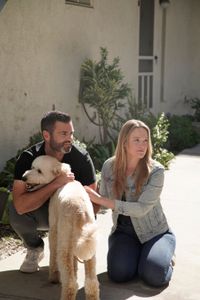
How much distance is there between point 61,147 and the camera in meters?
4.21

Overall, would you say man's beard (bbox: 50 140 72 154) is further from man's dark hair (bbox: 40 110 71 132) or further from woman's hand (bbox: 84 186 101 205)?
woman's hand (bbox: 84 186 101 205)

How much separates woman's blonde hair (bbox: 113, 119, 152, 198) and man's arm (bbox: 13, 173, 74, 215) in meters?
0.55

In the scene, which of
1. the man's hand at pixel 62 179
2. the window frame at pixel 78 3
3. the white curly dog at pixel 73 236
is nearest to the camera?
the white curly dog at pixel 73 236

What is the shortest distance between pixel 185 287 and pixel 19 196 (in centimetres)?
145

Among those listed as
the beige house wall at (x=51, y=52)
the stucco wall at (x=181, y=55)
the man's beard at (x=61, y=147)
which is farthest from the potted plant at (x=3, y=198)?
the stucco wall at (x=181, y=55)

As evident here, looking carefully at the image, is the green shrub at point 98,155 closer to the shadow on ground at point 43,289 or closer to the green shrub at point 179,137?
the green shrub at point 179,137

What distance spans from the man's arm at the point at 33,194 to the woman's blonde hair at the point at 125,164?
554 mm

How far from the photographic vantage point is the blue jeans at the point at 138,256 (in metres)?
4.24

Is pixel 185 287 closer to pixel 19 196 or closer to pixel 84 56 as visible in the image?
pixel 19 196

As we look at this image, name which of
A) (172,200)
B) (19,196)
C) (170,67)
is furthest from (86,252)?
(170,67)

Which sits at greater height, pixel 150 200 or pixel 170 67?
pixel 170 67

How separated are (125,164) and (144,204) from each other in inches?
15.2

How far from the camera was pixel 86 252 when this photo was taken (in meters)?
3.57

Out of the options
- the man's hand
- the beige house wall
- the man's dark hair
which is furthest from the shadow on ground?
the beige house wall
